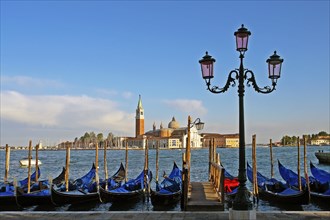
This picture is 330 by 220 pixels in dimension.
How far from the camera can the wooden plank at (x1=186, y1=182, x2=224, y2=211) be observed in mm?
6973

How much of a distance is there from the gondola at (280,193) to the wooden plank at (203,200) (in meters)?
2.32

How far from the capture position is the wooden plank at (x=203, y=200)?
6.97m

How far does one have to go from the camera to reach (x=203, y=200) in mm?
7559

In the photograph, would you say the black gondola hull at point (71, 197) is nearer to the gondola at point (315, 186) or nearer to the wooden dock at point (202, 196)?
the wooden dock at point (202, 196)

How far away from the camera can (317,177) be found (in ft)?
40.7

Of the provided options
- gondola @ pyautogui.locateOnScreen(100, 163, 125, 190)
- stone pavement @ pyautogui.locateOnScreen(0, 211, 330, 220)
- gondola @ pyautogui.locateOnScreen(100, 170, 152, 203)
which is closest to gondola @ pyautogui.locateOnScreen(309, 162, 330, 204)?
stone pavement @ pyautogui.locateOnScreen(0, 211, 330, 220)

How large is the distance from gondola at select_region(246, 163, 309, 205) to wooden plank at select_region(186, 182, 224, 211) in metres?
2.32

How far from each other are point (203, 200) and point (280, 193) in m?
4.17

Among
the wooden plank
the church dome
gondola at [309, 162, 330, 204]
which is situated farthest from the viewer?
the church dome

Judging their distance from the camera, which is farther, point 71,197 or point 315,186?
point 315,186

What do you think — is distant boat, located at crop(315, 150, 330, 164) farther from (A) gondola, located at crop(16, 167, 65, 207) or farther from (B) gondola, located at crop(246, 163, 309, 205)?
(A) gondola, located at crop(16, 167, 65, 207)

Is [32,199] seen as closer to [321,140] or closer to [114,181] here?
[114,181]

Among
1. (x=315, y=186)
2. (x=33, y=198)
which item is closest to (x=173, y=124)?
(x=315, y=186)

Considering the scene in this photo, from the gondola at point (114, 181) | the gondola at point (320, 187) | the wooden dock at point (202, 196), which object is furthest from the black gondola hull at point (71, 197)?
the gondola at point (320, 187)
